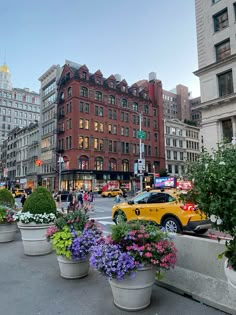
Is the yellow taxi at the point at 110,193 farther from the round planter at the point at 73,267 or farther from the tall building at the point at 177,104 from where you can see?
the tall building at the point at 177,104

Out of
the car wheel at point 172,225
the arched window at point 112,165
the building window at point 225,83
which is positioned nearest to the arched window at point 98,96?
the arched window at point 112,165

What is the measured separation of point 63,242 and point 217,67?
1145 inches

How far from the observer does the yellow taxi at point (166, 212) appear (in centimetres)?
982

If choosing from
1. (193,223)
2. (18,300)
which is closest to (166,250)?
(18,300)

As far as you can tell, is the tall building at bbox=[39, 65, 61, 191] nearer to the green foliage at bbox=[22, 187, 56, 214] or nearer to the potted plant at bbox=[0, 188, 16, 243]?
the potted plant at bbox=[0, 188, 16, 243]

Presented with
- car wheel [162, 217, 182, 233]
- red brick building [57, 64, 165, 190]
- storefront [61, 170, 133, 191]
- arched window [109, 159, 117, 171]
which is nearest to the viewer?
car wheel [162, 217, 182, 233]

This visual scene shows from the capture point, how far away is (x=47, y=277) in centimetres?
526

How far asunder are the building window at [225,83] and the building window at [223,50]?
1.98 meters

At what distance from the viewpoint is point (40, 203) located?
23.4ft

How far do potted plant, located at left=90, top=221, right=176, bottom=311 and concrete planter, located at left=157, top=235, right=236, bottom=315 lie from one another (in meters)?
0.72

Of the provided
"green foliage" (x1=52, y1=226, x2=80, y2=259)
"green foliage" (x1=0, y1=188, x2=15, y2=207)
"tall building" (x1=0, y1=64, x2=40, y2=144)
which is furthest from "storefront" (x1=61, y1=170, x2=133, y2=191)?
"tall building" (x1=0, y1=64, x2=40, y2=144)

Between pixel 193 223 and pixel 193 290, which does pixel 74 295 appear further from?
pixel 193 223

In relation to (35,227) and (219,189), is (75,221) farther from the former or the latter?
(219,189)

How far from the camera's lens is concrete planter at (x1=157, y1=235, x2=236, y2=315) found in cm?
384
